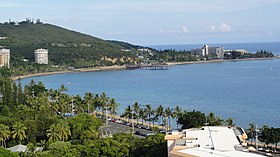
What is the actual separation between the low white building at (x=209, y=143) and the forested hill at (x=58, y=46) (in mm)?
100650

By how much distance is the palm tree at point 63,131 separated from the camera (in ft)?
96.0

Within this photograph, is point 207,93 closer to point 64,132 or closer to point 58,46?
point 64,132

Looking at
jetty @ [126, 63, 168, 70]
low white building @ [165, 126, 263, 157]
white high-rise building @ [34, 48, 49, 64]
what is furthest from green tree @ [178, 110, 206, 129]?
white high-rise building @ [34, 48, 49, 64]

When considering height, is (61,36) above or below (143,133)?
above

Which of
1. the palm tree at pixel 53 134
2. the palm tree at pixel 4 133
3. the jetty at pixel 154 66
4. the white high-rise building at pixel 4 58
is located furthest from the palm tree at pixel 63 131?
the jetty at pixel 154 66

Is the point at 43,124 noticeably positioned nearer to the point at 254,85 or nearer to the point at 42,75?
the point at 254,85

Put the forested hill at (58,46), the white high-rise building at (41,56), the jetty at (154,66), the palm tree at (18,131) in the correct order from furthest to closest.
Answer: the forested hill at (58,46), the jetty at (154,66), the white high-rise building at (41,56), the palm tree at (18,131)

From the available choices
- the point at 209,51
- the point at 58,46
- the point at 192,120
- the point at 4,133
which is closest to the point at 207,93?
the point at 192,120

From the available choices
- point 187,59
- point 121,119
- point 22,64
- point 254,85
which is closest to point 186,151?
point 121,119

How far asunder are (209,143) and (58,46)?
131m

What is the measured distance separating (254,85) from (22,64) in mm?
60955

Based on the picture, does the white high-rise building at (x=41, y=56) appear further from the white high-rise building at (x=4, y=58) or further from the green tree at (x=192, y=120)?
the green tree at (x=192, y=120)

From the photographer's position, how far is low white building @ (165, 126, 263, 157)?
18281 millimetres

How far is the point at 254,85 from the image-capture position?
75250mm
